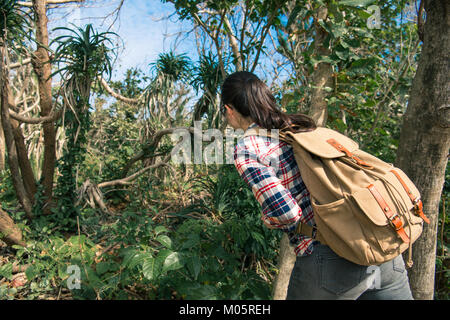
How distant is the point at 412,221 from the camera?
3.50 feet

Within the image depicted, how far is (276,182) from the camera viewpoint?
1051 mm

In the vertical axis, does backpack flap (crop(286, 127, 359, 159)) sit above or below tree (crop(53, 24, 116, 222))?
below

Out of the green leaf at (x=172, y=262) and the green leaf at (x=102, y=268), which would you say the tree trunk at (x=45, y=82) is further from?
the green leaf at (x=172, y=262)

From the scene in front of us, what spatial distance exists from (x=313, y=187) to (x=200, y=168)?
16.1 feet

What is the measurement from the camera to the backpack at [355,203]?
1.00m

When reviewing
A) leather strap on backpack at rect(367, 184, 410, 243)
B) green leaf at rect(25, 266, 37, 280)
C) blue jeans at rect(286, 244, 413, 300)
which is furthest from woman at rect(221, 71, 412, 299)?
green leaf at rect(25, 266, 37, 280)

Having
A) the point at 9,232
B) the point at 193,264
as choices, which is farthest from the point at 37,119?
the point at 193,264

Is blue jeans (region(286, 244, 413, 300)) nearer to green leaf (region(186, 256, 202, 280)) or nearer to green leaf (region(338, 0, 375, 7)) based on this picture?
green leaf (region(186, 256, 202, 280))

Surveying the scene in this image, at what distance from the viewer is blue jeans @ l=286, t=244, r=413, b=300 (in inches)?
41.9

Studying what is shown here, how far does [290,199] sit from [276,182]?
8 cm

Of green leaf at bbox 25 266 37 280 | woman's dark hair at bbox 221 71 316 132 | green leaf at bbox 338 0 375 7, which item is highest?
green leaf at bbox 338 0 375 7

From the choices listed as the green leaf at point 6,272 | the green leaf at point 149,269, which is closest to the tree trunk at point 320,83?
the green leaf at point 149,269

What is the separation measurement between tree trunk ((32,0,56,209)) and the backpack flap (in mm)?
3472

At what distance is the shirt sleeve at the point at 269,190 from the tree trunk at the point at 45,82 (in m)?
3.40
